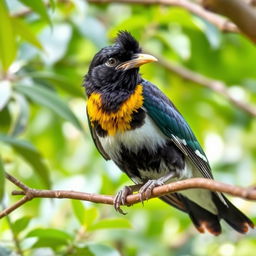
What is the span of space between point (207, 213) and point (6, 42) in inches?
69.3

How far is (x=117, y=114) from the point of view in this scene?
389 centimetres

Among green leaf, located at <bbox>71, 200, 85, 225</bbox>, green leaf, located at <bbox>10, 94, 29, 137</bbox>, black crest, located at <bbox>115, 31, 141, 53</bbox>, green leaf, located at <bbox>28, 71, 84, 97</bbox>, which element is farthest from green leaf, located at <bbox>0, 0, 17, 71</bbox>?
green leaf, located at <bbox>71, 200, 85, 225</bbox>

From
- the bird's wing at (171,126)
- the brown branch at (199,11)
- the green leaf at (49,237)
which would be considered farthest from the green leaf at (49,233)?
the brown branch at (199,11)

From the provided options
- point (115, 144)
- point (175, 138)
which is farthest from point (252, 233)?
point (115, 144)

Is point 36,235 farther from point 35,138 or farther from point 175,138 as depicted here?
point 35,138

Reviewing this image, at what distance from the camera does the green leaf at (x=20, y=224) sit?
10.9 feet

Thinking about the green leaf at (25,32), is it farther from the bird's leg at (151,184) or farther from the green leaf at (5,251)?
the green leaf at (5,251)

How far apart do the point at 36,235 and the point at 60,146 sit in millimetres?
2350

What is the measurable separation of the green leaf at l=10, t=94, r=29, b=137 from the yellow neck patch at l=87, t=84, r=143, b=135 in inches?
16.1

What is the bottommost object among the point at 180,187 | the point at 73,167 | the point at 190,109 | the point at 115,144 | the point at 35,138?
the point at 73,167

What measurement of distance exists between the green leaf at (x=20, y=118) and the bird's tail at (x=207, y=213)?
1055mm

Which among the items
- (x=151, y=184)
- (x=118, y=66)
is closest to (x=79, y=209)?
(x=151, y=184)

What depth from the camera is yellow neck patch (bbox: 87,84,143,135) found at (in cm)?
388

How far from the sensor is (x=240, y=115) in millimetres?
5707
